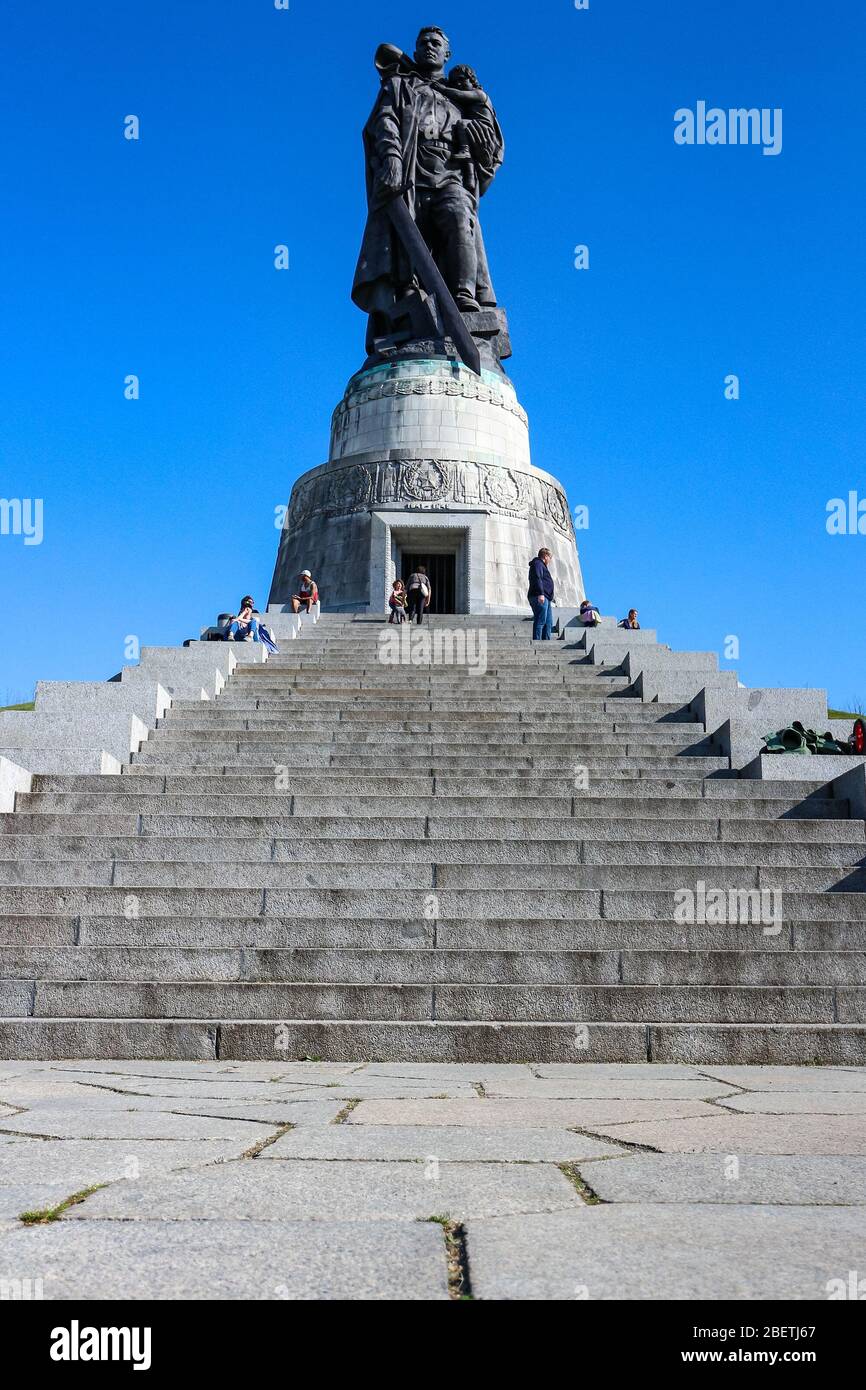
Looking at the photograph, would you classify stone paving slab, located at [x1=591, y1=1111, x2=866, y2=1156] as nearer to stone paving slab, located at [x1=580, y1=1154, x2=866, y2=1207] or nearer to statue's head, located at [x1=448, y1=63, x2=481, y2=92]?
stone paving slab, located at [x1=580, y1=1154, x2=866, y2=1207]

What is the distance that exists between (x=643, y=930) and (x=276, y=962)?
2571mm

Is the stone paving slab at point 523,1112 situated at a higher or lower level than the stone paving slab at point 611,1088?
higher

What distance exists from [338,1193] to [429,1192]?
23cm

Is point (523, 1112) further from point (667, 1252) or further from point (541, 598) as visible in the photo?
point (541, 598)

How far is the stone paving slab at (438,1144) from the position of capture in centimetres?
339

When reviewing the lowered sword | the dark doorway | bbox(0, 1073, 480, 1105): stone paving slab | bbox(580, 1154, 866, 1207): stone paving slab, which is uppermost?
the lowered sword

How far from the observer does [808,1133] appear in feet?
12.9

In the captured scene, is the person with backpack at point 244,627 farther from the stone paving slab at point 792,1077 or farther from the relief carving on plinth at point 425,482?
the stone paving slab at point 792,1077

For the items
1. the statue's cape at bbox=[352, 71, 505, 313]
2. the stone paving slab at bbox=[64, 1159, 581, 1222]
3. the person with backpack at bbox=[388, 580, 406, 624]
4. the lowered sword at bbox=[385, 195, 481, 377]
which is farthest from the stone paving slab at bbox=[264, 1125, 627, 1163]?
the statue's cape at bbox=[352, 71, 505, 313]

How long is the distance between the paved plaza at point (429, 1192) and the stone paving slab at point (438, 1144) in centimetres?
2

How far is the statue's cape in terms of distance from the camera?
102ft

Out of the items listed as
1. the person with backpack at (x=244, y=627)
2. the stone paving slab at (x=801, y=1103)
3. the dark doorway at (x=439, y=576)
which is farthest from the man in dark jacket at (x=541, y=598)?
the stone paving slab at (x=801, y=1103)

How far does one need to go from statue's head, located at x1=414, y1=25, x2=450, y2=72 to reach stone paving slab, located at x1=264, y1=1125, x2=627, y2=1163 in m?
33.7
